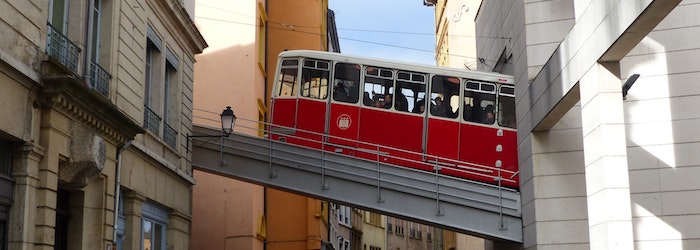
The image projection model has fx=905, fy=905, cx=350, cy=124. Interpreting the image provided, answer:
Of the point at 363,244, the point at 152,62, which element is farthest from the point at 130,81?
the point at 363,244

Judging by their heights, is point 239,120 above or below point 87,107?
above

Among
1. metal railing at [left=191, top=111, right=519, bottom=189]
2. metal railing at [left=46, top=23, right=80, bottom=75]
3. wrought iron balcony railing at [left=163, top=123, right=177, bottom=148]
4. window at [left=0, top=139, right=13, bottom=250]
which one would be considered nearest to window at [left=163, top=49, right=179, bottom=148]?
wrought iron balcony railing at [left=163, top=123, right=177, bottom=148]

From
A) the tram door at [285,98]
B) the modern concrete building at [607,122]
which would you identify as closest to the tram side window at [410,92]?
the modern concrete building at [607,122]

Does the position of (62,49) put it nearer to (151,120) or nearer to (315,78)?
(151,120)

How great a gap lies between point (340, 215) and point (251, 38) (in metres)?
25.1

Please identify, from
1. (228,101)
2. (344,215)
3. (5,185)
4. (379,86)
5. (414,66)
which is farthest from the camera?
(344,215)

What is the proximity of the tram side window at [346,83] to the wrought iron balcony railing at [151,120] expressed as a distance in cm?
543

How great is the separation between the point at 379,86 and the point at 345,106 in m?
0.92

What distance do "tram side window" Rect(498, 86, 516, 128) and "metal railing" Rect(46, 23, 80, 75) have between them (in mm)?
10349

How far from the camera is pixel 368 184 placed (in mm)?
18797

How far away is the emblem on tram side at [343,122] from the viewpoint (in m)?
21.1

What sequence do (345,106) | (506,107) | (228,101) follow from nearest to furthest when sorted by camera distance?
(506,107), (345,106), (228,101)

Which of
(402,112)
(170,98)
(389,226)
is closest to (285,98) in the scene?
(402,112)

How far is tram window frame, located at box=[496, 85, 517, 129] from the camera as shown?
2000 cm
